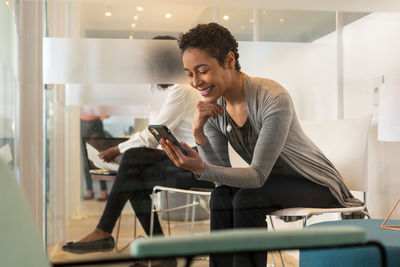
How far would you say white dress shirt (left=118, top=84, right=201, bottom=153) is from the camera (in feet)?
9.72

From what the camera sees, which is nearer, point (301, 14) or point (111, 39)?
point (111, 39)

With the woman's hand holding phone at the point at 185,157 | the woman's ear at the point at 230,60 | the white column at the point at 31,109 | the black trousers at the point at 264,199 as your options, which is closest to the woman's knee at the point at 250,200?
the black trousers at the point at 264,199

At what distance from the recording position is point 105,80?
2.94 metres

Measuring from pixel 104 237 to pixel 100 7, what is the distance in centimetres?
127

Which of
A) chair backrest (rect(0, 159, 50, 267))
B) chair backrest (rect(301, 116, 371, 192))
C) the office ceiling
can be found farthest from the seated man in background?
chair backrest (rect(0, 159, 50, 267))

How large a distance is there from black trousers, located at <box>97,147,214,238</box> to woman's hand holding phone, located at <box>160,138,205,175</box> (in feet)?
0.25

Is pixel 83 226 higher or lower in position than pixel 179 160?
lower

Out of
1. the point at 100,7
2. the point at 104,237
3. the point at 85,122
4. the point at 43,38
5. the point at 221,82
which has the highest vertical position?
the point at 100,7

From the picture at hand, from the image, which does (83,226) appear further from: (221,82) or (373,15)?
(373,15)

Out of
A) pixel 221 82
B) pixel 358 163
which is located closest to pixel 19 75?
pixel 221 82

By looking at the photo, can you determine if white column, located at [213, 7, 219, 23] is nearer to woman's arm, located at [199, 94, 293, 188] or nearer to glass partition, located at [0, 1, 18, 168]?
woman's arm, located at [199, 94, 293, 188]

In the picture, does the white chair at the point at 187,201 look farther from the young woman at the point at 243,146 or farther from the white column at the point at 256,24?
the white column at the point at 256,24

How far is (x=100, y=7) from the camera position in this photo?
3014 millimetres

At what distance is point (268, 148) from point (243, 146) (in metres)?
0.15
